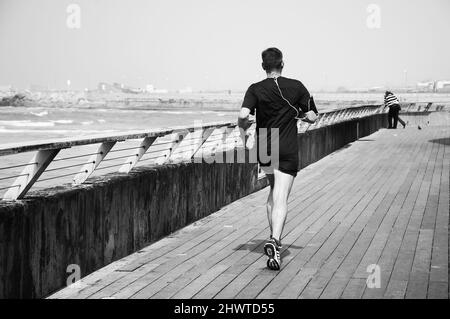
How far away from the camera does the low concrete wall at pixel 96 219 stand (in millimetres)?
5340

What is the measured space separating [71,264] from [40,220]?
0.66 m

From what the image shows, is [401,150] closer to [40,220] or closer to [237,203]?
[237,203]

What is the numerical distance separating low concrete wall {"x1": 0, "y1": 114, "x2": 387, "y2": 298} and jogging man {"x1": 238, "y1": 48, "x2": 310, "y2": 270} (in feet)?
5.13

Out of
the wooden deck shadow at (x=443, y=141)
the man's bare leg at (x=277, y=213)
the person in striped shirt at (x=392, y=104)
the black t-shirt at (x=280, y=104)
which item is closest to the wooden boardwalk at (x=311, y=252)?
the man's bare leg at (x=277, y=213)

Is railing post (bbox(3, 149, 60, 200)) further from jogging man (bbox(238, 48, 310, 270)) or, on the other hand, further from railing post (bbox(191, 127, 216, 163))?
railing post (bbox(191, 127, 216, 163))

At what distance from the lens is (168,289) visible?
19.4 feet

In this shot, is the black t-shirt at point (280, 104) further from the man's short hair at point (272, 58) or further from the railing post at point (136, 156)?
the railing post at point (136, 156)

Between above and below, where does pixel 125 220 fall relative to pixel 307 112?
below

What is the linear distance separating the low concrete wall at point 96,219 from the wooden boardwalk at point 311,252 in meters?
0.17

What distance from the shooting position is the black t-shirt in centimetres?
650

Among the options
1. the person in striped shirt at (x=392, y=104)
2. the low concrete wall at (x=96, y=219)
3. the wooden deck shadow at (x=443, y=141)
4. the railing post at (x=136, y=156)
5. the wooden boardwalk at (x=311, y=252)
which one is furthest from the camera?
the person in striped shirt at (x=392, y=104)

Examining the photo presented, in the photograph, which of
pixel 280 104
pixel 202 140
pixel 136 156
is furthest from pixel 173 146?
pixel 280 104

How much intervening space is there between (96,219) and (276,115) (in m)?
1.92
